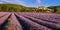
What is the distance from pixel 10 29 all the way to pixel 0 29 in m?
0.39

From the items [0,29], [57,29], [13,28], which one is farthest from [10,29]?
[57,29]

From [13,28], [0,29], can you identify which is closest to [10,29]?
[13,28]

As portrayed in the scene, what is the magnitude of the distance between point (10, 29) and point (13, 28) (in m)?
0.09

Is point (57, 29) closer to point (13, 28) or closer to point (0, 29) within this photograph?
point (13, 28)

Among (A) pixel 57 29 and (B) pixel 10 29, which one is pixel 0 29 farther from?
(A) pixel 57 29

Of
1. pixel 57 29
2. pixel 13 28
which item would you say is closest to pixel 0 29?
pixel 13 28

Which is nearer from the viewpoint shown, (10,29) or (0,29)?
(10,29)

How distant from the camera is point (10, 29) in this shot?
241 centimetres

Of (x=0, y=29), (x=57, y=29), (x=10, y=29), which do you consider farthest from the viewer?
(x=0, y=29)

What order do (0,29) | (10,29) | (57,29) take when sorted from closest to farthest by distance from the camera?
(57,29)
(10,29)
(0,29)

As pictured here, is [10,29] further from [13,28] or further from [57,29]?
[57,29]

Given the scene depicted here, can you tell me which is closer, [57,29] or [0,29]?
[57,29]

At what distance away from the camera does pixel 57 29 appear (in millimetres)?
1992

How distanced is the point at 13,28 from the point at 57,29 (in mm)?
846
